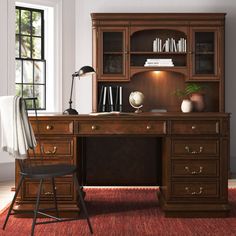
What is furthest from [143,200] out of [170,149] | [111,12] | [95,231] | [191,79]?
[111,12]

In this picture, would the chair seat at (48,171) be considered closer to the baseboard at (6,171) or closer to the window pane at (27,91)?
the baseboard at (6,171)

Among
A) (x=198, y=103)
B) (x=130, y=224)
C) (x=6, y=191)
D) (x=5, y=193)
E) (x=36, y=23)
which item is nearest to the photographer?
(x=130, y=224)

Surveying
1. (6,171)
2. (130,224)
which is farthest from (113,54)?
(130,224)

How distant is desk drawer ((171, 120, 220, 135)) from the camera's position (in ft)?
12.1

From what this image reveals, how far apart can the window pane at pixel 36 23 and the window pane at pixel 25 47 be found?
0.14 m

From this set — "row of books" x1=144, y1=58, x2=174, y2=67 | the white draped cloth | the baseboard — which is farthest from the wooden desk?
"row of books" x1=144, y1=58, x2=174, y2=67

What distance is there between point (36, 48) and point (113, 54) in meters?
1.06

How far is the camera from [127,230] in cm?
333

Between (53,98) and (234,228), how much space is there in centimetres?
342

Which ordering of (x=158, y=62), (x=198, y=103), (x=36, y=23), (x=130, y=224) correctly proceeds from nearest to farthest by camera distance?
(x=130, y=224)
(x=198, y=103)
(x=158, y=62)
(x=36, y=23)

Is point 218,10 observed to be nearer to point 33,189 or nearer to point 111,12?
point 111,12

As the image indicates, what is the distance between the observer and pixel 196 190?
3684 millimetres

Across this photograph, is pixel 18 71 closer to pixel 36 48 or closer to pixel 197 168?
pixel 36 48

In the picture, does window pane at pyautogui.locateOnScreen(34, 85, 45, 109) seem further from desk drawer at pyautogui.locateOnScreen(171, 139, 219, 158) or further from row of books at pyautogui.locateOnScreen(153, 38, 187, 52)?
desk drawer at pyautogui.locateOnScreen(171, 139, 219, 158)
